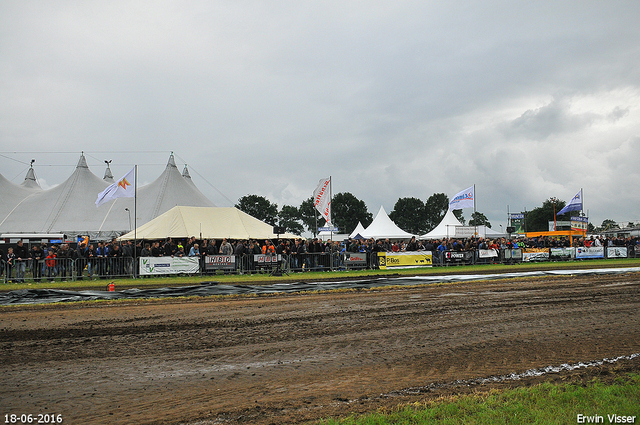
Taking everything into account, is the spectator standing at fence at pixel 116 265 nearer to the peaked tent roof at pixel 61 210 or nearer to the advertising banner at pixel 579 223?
the peaked tent roof at pixel 61 210

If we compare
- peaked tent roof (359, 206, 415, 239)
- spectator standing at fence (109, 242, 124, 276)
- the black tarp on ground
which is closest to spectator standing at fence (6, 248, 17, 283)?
spectator standing at fence (109, 242, 124, 276)

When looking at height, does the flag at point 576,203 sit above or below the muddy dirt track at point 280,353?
above

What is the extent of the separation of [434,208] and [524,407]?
430 ft

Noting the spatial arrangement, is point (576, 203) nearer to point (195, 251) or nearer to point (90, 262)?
point (195, 251)

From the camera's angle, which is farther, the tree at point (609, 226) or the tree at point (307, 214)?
the tree at point (307, 214)

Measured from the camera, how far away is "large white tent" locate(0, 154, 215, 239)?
118 ft

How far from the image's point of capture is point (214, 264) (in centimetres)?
2219

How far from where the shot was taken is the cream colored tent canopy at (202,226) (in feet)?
92.8

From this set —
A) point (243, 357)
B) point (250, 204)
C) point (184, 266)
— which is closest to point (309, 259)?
point (184, 266)

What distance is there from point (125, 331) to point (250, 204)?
342 ft

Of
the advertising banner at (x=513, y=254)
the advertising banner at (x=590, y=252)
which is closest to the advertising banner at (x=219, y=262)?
the advertising banner at (x=513, y=254)

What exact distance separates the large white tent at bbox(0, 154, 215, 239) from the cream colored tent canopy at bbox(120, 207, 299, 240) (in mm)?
7581

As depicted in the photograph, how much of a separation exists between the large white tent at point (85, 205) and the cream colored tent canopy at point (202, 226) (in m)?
7.58

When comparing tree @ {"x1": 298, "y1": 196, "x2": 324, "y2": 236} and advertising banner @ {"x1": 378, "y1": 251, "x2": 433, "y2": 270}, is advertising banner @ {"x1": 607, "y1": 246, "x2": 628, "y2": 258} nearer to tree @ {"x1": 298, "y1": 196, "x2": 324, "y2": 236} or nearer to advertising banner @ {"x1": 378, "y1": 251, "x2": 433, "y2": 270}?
advertising banner @ {"x1": 378, "y1": 251, "x2": 433, "y2": 270}
